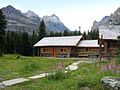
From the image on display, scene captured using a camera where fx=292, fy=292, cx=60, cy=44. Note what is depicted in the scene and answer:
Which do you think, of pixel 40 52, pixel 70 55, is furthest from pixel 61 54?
pixel 40 52

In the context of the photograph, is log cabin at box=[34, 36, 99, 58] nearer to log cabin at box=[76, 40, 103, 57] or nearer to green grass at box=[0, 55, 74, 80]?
log cabin at box=[76, 40, 103, 57]

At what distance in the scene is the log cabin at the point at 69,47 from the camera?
2165 inches

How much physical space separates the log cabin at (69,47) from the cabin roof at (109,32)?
13.1 meters

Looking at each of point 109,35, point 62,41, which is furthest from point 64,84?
point 62,41

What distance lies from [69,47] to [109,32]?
16012 mm

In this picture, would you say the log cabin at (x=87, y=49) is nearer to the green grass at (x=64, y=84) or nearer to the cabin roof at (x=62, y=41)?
the cabin roof at (x=62, y=41)

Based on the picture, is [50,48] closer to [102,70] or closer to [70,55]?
[70,55]

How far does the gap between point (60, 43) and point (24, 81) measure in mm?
41888

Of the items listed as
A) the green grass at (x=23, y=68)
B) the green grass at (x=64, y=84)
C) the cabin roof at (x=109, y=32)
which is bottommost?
the green grass at (x=23, y=68)

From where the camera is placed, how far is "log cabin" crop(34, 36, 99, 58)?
5500 cm

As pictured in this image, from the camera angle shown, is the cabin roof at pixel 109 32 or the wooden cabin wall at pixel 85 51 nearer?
the cabin roof at pixel 109 32

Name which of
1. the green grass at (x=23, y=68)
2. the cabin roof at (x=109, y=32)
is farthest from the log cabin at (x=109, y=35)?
the green grass at (x=23, y=68)

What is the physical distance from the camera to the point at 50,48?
5816 cm

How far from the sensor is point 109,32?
40.5 m
